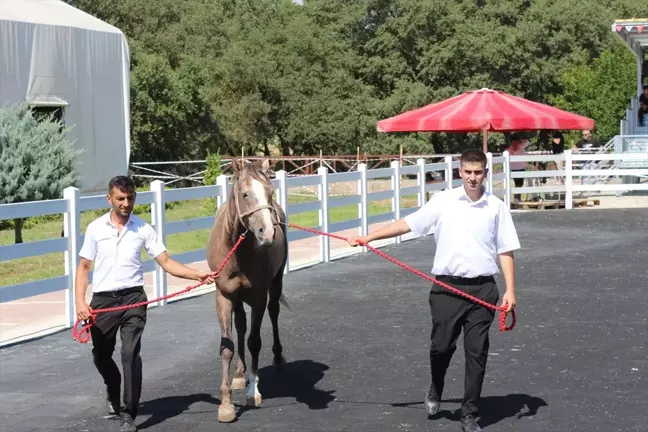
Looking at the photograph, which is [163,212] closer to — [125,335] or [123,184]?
[125,335]

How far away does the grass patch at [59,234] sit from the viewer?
1816 cm

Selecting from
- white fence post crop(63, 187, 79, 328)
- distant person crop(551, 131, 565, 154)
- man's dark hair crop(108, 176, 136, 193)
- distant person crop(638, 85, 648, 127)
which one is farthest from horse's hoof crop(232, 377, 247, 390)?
distant person crop(638, 85, 648, 127)

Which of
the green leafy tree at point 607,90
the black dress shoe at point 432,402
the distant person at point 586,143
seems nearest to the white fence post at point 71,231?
the black dress shoe at point 432,402

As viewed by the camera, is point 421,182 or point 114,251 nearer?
point 114,251

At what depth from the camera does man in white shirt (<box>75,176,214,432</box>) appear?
24.4 ft

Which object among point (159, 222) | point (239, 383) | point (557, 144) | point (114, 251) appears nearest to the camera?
point (114, 251)

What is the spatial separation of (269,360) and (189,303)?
13.0ft

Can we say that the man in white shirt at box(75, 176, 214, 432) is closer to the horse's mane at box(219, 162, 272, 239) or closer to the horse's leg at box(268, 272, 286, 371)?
the horse's mane at box(219, 162, 272, 239)

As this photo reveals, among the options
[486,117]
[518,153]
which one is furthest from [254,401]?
[518,153]

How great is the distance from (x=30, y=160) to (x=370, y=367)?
1576cm

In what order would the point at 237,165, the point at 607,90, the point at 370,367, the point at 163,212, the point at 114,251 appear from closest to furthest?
the point at 114,251, the point at 237,165, the point at 370,367, the point at 163,212, the point at 607,90

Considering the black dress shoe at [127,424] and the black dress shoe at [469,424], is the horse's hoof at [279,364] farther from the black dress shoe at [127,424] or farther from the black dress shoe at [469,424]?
the black dress shoe at [469,424]

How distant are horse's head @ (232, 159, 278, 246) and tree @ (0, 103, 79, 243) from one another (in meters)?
15.5

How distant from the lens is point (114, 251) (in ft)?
24.6
